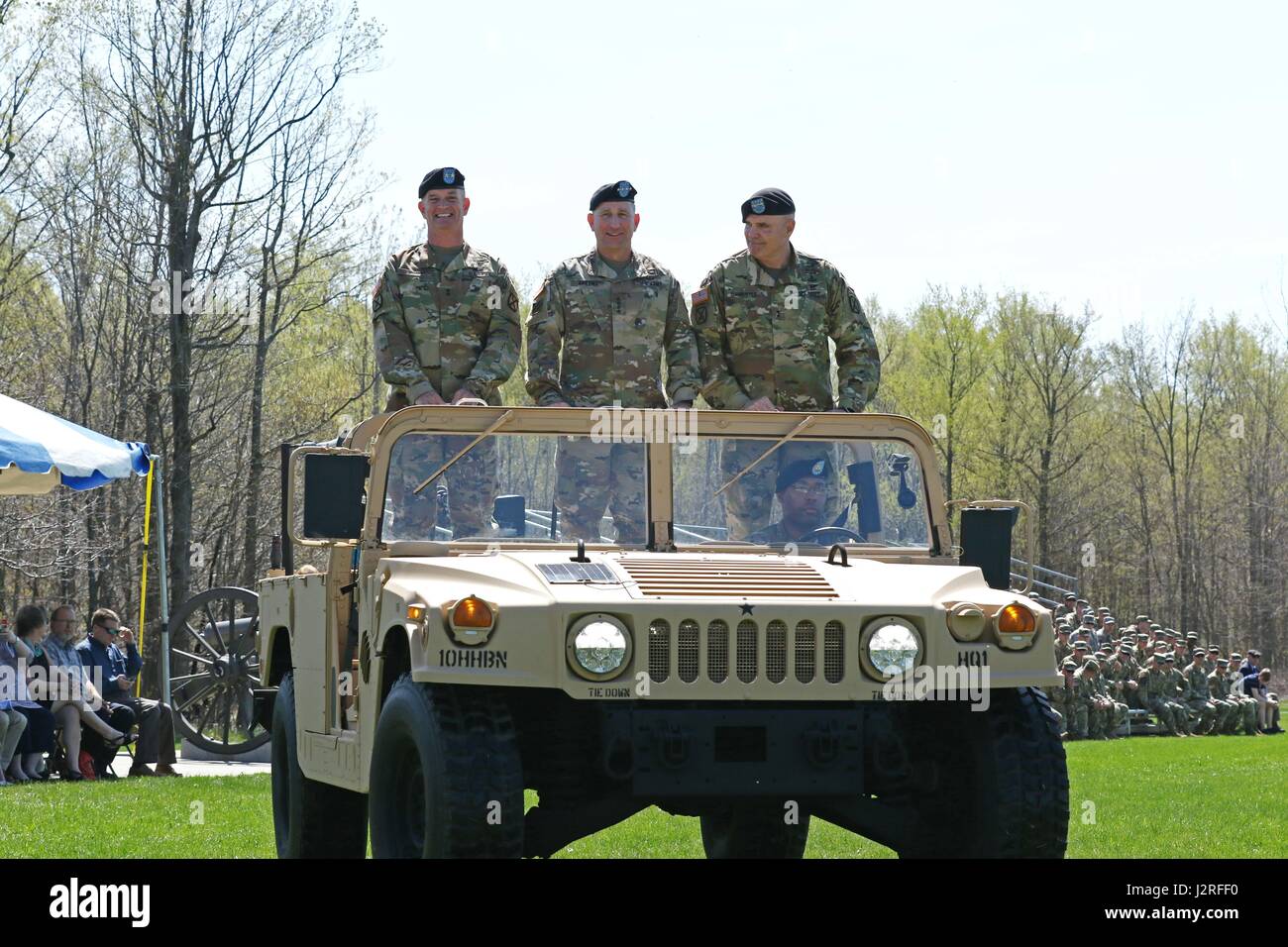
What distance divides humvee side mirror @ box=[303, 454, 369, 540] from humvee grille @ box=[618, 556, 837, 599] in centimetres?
105

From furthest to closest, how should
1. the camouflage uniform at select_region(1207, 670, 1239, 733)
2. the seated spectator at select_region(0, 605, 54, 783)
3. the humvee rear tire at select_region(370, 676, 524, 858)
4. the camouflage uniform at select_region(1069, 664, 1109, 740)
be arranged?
the camouflage uniform at select_region(1207, 670, 1239, 733) → the camouflage uniform at select_region(1069, 664, 1109, 740) → the seated spectator at select_region(0, 605, 54, 783) → the humvee rear tire at select_region(370, 676, 524, 858)

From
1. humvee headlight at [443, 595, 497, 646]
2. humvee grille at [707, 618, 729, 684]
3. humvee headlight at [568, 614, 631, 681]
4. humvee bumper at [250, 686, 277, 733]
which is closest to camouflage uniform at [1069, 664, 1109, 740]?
humvee bumper at [250, 686, 277, 733]

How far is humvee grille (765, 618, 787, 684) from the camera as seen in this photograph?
6.06m

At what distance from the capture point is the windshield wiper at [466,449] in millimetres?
7289

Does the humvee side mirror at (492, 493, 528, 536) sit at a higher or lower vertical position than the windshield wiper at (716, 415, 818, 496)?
lower

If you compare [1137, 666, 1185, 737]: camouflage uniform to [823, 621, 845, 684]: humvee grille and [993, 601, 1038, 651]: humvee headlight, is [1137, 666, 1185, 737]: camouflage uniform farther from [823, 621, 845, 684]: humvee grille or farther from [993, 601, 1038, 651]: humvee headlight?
[823, 621, 845, 684]: humvee grille

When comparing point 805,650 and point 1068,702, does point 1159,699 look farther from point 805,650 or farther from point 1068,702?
point 805,650

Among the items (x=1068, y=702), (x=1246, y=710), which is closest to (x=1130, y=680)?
(x=1068, y=702)

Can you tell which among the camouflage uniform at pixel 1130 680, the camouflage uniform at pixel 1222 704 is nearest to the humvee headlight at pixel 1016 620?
the camouflage uniform at pixel 1130 680

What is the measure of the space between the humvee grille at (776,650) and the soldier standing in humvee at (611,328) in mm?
2751

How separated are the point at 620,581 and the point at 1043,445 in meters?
43.4

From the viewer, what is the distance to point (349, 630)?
24.7ft

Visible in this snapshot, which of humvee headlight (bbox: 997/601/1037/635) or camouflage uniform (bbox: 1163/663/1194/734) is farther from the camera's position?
camouflage uniform (bbox: 1163/663/1194/734)
